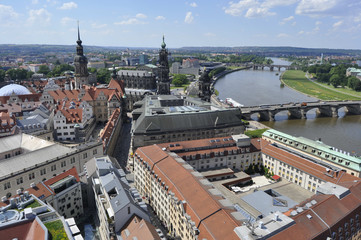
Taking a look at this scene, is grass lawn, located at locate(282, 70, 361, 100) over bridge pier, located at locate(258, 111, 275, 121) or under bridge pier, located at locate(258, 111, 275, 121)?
over

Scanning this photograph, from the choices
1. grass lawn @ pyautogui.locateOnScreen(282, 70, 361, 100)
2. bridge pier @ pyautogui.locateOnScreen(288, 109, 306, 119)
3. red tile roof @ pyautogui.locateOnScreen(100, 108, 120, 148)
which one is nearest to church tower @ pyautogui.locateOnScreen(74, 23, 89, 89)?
red tile roof @ pyautogui.locateOnScreen(100, 108, 120, 148)

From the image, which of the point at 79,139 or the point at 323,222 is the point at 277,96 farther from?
the point at 323,222

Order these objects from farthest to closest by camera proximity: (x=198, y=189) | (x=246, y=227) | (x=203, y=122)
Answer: (x=203, y=122) → (x=198, y=189) → (x=246, y=227)

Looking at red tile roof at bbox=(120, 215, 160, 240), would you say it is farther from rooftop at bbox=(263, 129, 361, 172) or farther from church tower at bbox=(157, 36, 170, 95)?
church tower at bbox=(157, 36, 170, 95)

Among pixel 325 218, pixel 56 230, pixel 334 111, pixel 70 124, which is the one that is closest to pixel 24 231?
pixel 56 230

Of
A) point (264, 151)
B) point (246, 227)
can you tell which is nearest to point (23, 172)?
point (246, 227)

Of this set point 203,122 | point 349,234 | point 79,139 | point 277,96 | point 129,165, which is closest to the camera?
point 349,234

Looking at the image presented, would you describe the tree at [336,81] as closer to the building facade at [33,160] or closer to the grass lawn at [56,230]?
the building facade at [33,160]
